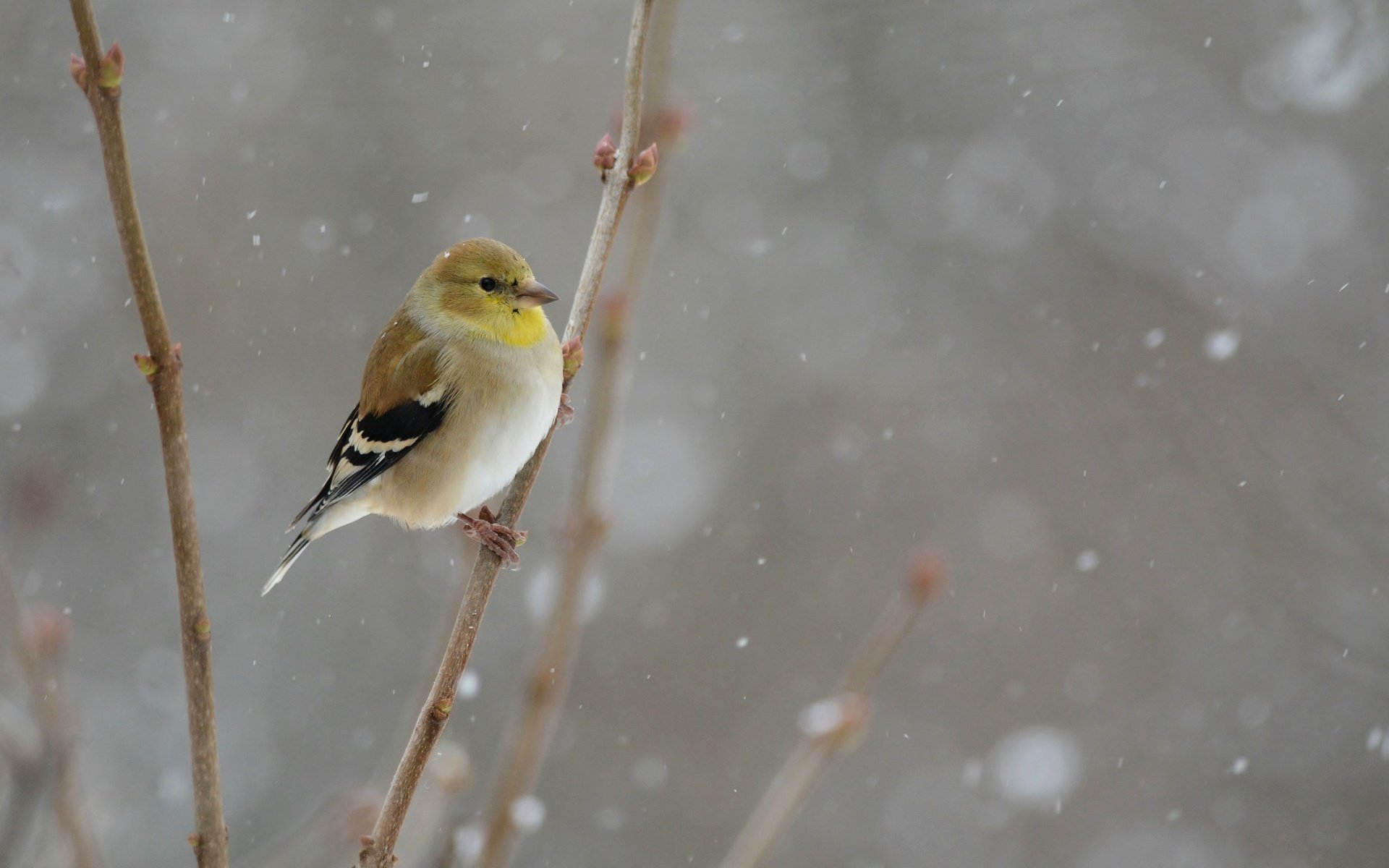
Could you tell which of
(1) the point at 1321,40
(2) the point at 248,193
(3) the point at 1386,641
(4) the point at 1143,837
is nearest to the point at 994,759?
(4) the point at 1143,837

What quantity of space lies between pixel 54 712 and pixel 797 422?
336 inches

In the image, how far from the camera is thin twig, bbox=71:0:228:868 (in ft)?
3.28

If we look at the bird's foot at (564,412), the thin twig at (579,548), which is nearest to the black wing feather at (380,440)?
the bird's foot at (564,412)

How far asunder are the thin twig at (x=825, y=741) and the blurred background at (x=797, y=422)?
6.21 meters

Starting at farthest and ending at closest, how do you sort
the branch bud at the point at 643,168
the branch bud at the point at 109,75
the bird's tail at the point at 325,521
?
the bird's tail at the point at 325,521, the branch bud at the point at 643,168, the branch bud at the point at 109,75

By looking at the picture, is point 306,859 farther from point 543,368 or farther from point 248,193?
point 248,193

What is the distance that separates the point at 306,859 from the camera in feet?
5.89

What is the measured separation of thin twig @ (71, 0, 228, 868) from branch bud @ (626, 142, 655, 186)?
26.6 inches

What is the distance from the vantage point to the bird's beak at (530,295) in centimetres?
246

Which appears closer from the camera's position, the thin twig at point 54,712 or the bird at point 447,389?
the thin twig at point 54,712

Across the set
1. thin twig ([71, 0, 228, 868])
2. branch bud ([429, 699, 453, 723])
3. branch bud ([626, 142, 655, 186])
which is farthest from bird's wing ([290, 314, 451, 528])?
thin twig ([71, 0, 228, 868])

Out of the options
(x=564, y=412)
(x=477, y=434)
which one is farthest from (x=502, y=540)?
(x=477, y=434)

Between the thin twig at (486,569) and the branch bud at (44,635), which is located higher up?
the branch bud at (44,635)

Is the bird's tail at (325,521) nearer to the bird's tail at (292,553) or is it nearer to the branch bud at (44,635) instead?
the bird's tail at (292,553)
